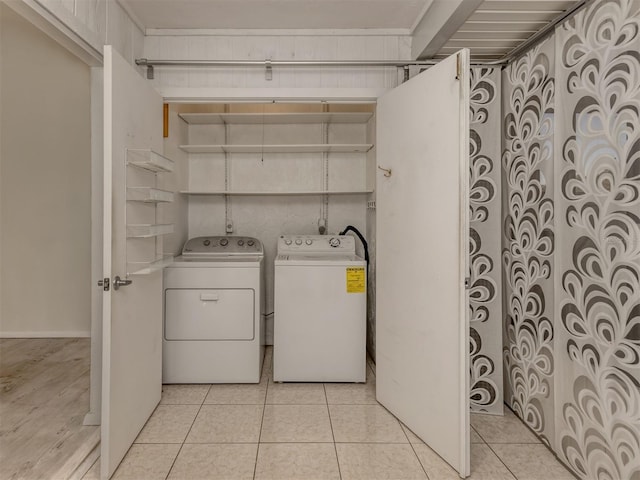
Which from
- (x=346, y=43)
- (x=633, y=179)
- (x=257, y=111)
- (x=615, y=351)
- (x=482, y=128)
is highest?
(x=346, y=43)

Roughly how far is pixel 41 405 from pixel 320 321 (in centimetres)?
180

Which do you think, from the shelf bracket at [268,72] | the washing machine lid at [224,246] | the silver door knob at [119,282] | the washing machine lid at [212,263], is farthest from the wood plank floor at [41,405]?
the shelf bracket at [268,72]

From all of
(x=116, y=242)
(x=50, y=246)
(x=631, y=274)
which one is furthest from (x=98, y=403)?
(x=631, y=274)

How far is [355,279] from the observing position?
2676 millimetres

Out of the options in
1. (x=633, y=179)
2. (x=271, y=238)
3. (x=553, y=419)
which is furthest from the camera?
(x=271, y=238)

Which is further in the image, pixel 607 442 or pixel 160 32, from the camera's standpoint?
pixel 160 32

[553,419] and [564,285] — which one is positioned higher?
[564,285]

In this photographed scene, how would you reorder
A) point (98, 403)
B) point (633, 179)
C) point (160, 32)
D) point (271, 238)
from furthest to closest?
1. point (271, 238)
2. point (160, 32)
3. point (98, 403)
4. point (633, 179)

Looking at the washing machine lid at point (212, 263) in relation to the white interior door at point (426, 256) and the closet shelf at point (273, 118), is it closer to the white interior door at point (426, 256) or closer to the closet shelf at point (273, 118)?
the white interior door at point (426, 256)

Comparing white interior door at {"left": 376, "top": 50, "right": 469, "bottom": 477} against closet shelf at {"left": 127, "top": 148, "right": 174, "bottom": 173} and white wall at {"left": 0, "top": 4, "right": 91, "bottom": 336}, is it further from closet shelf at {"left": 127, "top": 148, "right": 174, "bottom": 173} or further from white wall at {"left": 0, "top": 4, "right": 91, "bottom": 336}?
white wall at {"left": 0, "top": 4, "right": 91, "bottom": 336}

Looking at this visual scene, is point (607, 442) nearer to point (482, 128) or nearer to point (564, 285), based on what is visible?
point (564, 285)

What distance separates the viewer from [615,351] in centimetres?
150

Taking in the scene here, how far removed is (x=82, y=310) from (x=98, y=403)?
1.87 meters

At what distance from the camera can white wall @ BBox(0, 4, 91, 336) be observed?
11.3 feet
